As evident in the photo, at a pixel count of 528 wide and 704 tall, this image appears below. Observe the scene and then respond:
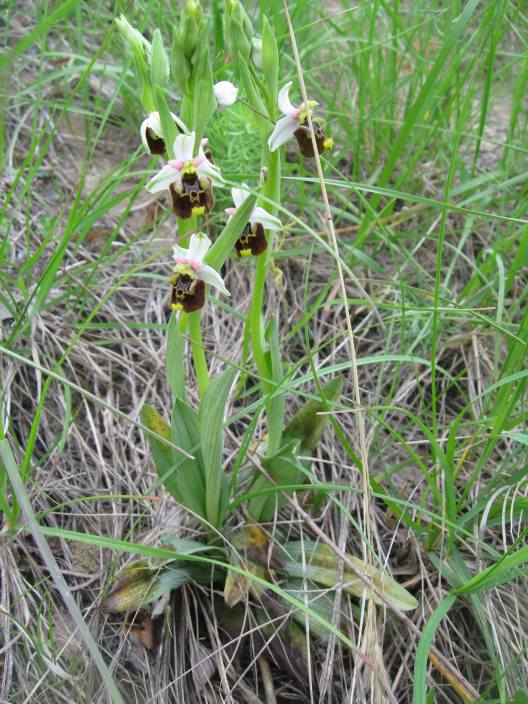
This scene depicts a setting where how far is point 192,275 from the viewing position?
143 centimetres

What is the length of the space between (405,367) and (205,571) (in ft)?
3.12

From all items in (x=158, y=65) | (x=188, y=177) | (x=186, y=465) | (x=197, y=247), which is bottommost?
(x=186, y=465)

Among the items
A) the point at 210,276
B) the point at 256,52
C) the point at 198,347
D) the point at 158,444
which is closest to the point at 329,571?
the point at 158,444

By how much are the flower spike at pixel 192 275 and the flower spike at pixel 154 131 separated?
0.73 feet

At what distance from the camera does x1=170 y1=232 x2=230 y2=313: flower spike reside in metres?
1.41

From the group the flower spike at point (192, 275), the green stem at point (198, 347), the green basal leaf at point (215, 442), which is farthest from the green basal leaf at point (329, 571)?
the flower spike at point (192, 275)

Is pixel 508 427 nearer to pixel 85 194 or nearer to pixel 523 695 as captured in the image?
pixel 523 695

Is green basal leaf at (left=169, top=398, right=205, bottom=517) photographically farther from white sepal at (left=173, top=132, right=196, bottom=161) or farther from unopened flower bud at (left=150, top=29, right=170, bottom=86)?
unopened flower bud at (left=150, top=29, right=170, bottom=86)

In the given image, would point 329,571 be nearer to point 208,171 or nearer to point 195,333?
point 195,333

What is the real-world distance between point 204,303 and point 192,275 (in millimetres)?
142

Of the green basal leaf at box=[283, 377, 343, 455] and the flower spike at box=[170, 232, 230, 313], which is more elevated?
the flower spike at box=[170, 232, 230, 313]

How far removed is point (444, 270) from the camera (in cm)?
240

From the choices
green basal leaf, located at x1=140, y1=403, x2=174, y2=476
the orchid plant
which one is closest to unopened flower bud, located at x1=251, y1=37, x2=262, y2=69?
the orchid plant

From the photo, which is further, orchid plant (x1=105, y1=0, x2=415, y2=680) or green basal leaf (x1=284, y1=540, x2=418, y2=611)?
green basal leaf (x1=284, y1=540, x2=418, y2=611)
